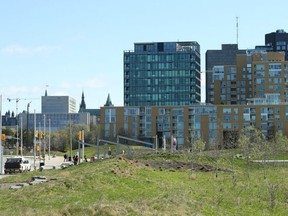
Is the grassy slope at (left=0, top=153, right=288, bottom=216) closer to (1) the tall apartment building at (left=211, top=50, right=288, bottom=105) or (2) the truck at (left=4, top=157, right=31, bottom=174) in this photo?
(2) the truck at (left=4, top=157, right=31, bottom=174)

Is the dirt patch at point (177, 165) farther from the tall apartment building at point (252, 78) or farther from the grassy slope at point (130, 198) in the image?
the tall apartment building at point (252, 78)

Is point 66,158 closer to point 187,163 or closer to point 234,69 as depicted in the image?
point 187,163

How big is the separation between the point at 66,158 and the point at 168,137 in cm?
3918

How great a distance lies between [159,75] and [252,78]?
42.3 metres

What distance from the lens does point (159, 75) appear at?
176 metres

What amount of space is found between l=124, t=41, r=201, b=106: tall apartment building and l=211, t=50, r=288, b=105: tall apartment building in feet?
86.9

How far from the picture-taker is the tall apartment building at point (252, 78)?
13512 cm

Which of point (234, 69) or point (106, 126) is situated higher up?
point (234, 69)

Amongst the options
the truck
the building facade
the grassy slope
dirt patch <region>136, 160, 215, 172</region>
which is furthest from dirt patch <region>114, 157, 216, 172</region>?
the building facade

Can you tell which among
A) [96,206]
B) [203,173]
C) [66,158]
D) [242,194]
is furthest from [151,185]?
[66,158]

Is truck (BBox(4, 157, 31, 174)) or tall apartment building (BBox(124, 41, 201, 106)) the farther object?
tall apartment building (BBox(124, 41, 201, 106))

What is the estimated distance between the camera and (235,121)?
119m

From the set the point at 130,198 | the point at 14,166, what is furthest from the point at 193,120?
the point at 130,198

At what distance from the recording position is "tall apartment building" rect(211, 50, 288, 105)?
443ft
